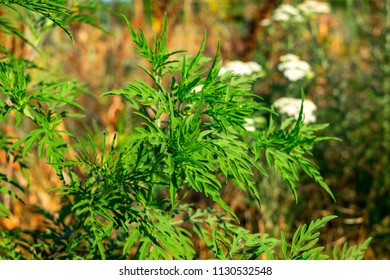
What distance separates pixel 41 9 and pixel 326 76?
277cm

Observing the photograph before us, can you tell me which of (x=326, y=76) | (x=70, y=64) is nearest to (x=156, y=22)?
(x=326, y=76)

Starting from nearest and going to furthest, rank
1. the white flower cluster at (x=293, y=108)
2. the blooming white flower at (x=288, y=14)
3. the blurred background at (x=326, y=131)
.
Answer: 1. the white flower cluster at (x=293, y=108)
2. the blurred background at (x=326, y=131)
3. the blooming white flower at (x=288, y=14)

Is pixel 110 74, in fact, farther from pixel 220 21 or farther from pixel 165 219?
pixel 165 219

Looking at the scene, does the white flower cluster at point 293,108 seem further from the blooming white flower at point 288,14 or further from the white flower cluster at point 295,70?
the blooming white flower at point 288,14

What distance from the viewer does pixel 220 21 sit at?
6125 mm

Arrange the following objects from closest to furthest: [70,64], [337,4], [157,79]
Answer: [157,79], [70,64], [337,4]

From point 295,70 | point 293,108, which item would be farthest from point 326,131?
point 293,108

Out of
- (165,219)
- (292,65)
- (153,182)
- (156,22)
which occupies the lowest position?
(165,219)

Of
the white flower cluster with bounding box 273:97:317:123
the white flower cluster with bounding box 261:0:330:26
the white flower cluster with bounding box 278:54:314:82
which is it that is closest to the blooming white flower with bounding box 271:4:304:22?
the white flower cluster with bounding box 261:0:330:26

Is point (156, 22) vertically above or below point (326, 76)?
above

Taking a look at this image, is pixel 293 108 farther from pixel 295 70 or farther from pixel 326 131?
pixel 326 131

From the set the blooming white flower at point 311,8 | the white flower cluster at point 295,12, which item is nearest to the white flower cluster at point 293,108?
the white flower cluster at point 295,12

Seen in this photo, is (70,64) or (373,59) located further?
(70,64)

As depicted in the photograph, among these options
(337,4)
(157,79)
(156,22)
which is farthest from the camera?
(337,4)
